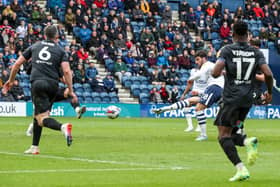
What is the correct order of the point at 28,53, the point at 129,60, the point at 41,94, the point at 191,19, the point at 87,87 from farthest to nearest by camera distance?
the point at 191,19 < the point at 129,60 < the point at 87,87 < the point at 28,53 < the point at 41,94

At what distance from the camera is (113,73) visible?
41.9 m

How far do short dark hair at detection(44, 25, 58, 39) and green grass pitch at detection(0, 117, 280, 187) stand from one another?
2281 millimetres

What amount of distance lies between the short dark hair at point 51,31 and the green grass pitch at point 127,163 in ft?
7.48

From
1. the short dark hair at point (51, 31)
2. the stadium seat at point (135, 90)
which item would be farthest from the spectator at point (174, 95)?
the short dark hair at point (51, 31)

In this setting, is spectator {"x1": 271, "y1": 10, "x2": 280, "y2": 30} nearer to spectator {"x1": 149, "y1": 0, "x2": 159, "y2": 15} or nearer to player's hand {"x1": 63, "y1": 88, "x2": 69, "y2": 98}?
spectator {"x1": 149, "y1": 0, "x2": 159, "y2": 15}

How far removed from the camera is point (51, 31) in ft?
50.6

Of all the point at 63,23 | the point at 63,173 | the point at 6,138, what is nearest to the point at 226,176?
the point at 63,173

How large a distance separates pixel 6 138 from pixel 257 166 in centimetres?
873

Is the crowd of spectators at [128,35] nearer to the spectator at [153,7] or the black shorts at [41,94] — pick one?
the spectator at [153,7]

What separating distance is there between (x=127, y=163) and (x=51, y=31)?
9.63ft

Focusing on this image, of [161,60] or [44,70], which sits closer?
[44,70]

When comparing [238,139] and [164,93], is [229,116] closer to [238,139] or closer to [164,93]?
[238,139]

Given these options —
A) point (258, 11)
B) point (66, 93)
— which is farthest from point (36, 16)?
point (66, 93)

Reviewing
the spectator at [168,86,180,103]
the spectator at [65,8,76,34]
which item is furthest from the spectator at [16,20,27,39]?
the spectator at [168,86,180,103]
